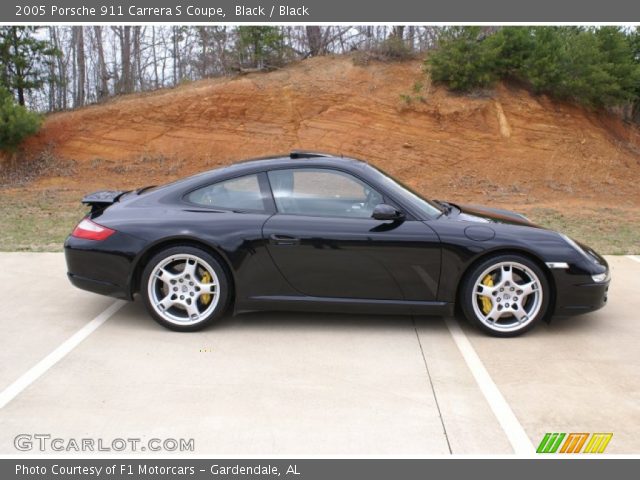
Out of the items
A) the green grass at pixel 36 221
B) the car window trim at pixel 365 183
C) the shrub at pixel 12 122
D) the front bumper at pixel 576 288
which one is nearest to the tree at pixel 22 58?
the shrub at pixel 12 122

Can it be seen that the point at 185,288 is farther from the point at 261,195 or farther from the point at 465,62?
the point at 465,62

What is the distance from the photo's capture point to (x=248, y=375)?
4234 mm

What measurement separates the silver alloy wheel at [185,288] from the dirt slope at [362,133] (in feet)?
36.4

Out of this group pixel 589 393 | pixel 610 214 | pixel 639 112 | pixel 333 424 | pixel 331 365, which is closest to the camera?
pixel 333 424

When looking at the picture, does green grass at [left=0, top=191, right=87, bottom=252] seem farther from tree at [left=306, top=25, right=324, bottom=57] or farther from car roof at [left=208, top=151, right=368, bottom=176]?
tree at [left=306, top=25, right=324, bottom=57]

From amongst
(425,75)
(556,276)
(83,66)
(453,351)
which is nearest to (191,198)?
(453,351)

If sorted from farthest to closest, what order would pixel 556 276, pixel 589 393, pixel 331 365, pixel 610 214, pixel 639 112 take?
pixel 639 112, pixel 610 214, pixel 556 276, pixel 331 365, pixel 589 393

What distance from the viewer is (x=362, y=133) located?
55.0ft

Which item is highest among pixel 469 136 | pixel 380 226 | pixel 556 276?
pixel 469 136

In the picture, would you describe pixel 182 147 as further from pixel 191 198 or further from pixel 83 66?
pixel 191 198

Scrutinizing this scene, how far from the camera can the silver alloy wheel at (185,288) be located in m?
4.93

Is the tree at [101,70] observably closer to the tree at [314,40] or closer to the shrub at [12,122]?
the shrub at [12,122]

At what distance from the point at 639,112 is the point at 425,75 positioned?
20.6ft

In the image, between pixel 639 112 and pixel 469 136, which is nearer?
pixel 469 136
